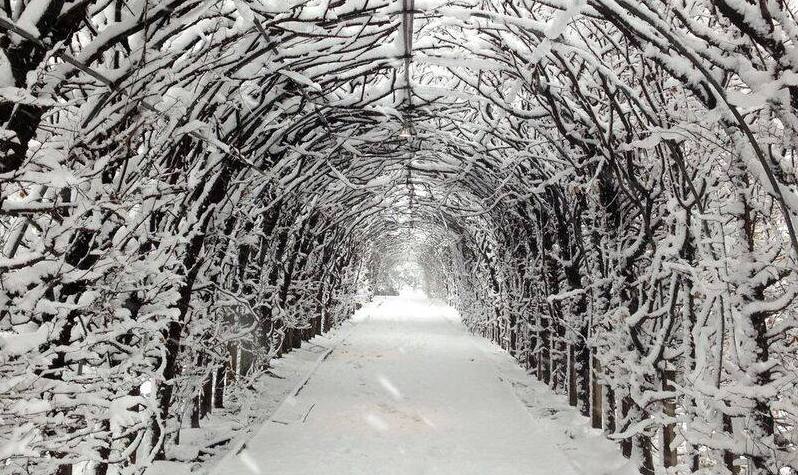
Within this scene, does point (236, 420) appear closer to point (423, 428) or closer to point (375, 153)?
point (423, 428)

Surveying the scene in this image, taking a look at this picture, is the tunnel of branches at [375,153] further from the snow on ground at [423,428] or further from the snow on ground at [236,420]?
the snow on ground at [423,428]

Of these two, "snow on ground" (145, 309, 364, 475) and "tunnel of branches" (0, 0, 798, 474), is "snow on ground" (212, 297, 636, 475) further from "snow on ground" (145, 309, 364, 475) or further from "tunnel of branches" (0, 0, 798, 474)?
"tunnel of branches" (0, 0, 798, 474)

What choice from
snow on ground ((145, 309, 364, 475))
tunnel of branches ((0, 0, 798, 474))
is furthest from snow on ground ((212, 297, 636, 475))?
tunnel of branches ((0, 0, 798, 474))

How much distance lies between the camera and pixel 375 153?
35.6ft

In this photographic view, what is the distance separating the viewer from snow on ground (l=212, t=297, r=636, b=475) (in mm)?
6145

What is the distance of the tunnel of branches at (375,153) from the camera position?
2.46 meters

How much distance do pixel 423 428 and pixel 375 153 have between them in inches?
207

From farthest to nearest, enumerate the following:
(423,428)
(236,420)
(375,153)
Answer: (375,153), (236,420), (423,428)

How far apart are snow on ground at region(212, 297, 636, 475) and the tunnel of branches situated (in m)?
0.64

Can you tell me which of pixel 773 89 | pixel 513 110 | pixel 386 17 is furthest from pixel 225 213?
pixel 773 89

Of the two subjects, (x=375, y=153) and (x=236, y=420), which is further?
(x=375, y=153)

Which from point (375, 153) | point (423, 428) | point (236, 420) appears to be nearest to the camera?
point (423, 428)

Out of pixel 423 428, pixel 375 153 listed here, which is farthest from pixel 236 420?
pixel 375 153

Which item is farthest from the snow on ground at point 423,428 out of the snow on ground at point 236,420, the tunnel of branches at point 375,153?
the tunnel of branches at point 375,153
